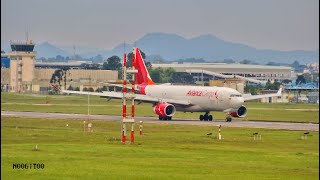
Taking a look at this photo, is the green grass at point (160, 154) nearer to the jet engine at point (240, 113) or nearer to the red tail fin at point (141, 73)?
the jet engine at point (240, 113)

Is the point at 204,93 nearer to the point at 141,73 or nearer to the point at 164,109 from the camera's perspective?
the point at 164,109

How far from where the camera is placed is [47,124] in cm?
8125

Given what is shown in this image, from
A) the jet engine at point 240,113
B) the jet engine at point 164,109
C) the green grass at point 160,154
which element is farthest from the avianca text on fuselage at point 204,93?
the green grass at point 160,154

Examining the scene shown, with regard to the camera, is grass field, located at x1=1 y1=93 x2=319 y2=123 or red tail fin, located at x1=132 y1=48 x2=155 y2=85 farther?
red tail fin, located at x1=132 y1=48 x2=155 y2=85

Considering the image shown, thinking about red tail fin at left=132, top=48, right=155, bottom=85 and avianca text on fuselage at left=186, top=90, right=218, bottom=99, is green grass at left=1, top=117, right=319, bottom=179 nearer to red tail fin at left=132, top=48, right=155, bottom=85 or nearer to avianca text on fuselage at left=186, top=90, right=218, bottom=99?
avianca text on fuselage at left=186, top=90, right=218, bottom=99

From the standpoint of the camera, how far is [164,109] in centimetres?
9506

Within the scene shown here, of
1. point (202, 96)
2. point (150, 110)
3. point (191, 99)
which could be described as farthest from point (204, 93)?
point (150, 110)

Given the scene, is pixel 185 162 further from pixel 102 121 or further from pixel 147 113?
pixel 147 113

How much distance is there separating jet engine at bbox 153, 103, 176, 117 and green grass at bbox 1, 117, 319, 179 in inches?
790

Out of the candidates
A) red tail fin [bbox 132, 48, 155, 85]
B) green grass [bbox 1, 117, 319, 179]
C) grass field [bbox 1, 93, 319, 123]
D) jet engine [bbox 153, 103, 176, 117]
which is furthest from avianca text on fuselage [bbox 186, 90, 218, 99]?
Result: green grass [bbox 1, 117, 319, 179]

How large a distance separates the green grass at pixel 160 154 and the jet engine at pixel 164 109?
20.1 metres

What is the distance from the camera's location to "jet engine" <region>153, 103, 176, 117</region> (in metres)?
94.9

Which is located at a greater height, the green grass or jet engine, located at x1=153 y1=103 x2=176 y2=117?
jet engine, located at x1=153 y1=103 x2=176 y2=117

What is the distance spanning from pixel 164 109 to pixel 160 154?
46395 millimetres
